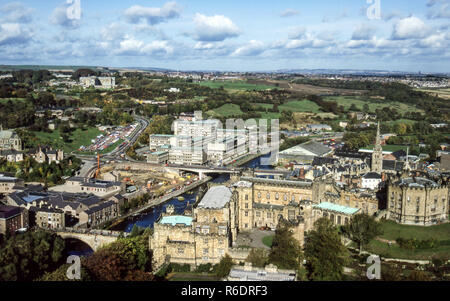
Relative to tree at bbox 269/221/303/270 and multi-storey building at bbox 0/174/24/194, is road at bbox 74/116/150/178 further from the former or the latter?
tree at bbox 269/221/303/270

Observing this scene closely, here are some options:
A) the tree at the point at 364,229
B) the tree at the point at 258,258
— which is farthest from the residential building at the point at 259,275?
the tree at the point at 364,229

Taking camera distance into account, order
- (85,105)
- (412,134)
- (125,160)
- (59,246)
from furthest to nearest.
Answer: (85,105) → (412,134) → (125,160) → (59,246)

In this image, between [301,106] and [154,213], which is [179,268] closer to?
[154,213]

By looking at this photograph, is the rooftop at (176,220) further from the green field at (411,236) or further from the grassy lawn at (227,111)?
the grassy lawn at (227,111)

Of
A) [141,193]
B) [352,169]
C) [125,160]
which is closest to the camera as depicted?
[352,169]

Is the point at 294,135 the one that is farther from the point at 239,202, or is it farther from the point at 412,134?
the point at 239,202

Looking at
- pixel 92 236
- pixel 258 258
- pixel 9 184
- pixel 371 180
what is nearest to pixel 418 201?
pixel 371 180

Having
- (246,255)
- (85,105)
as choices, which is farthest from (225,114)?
(246,255)
